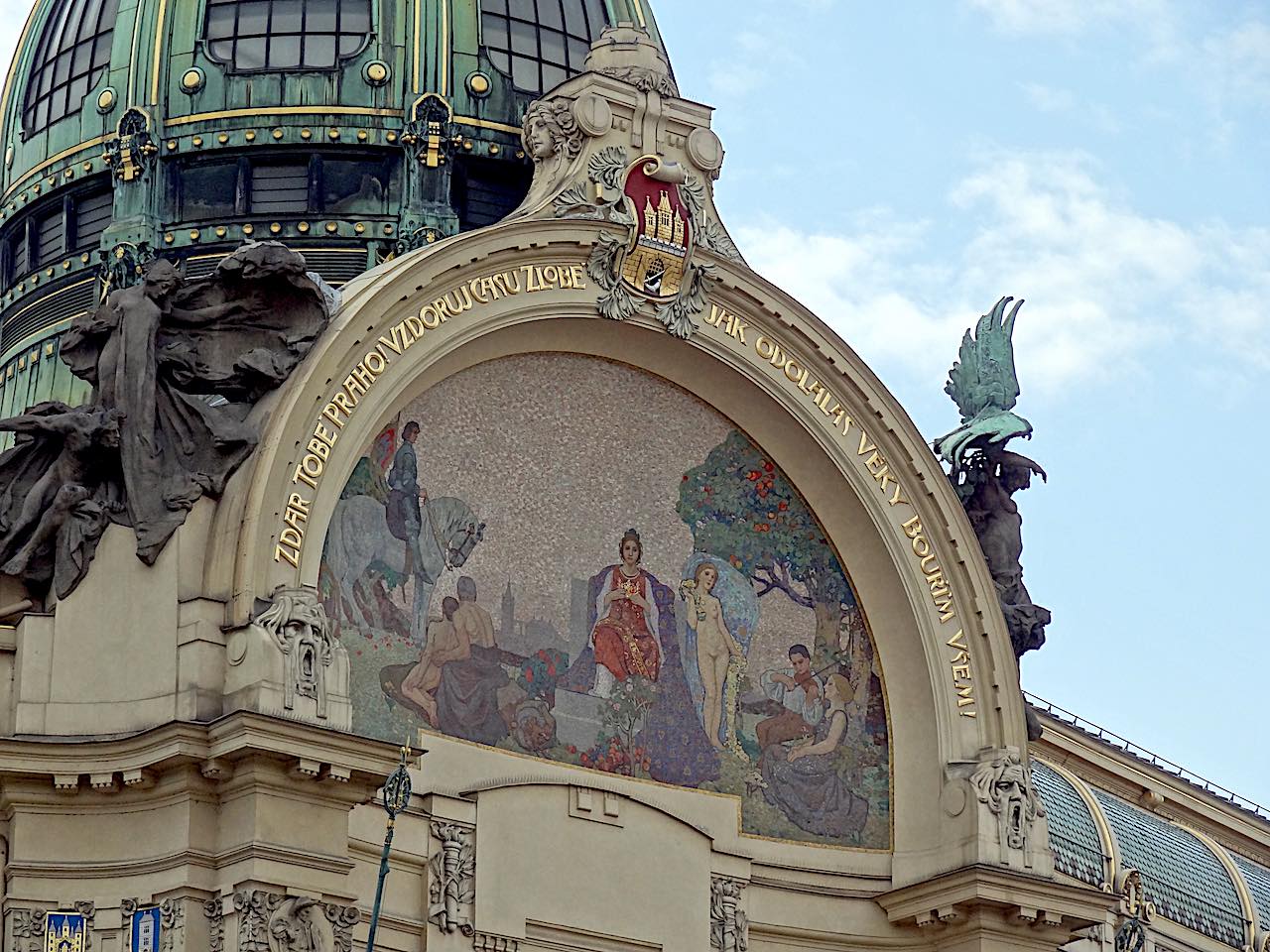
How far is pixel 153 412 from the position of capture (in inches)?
1014

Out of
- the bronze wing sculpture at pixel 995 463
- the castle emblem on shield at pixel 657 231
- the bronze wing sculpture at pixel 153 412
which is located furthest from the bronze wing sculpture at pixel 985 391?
the bronze wing sculpture at pixel 153 412

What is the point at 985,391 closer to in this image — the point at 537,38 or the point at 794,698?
the point at 794,698

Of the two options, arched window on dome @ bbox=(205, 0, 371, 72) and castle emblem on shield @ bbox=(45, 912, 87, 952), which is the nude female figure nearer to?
castle emblem on shield @ bbox=(45, 912, 87, 952)

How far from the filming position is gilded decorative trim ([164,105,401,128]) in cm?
3170

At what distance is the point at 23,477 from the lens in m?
Result: 25.9

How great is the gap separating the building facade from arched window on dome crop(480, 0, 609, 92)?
0.59ft

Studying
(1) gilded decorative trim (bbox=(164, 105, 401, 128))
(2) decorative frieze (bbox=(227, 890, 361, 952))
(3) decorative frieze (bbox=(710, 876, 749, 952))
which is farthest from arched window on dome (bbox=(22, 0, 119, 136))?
(2) decorative frieze (bbox=(227, 890, 361, 952))

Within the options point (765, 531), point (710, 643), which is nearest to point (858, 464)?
point (765, 531)

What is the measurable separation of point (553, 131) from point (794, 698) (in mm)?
5019

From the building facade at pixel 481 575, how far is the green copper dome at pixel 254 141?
43 millimetres

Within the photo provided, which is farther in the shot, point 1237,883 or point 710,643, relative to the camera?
point 1237,883

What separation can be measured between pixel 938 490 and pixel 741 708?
7.96 feet

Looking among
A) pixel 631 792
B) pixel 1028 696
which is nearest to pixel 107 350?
pixel 631 792

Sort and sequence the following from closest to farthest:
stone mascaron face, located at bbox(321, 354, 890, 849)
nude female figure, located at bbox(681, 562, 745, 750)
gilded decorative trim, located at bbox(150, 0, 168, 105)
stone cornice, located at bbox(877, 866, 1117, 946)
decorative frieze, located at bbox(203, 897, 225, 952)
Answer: decorative frieze, located at bbox(203, 897, 225, 952) < stone mascaron face, located at bbox(321, 354, 890, 849) < stone cornice, located at bbox(877, 866, 1117, 946) < nude female figure, located at bbox(681, 562, 745, 750) < gilded decorative trim, located at bbox(150, 0, 168, 105)
